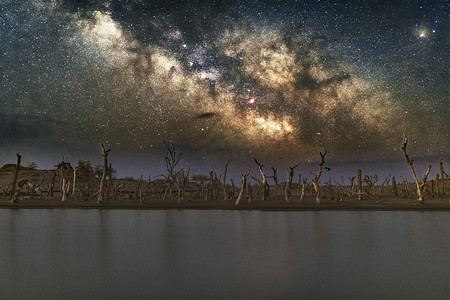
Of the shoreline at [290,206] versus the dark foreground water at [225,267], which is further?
the shoreline at [290,206]

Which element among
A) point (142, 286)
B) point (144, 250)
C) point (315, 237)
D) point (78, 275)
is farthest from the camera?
point (315, 237)

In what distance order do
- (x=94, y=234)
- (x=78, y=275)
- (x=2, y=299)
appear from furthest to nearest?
(x=94, y=234) → (x=78, y=275) → (x=2, y=299)

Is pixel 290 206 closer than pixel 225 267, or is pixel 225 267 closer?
pixel 225 267

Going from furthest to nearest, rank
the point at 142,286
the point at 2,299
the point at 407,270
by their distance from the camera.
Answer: the point at 407,270 → the point at 142,286 → the point at 2,299

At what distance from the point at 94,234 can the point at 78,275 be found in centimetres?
801

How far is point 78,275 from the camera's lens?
7.92m

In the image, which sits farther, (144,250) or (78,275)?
(144,250)

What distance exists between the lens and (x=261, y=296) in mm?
6312

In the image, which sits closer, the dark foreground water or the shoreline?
the dark foreground water

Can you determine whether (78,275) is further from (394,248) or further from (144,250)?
(394,248)

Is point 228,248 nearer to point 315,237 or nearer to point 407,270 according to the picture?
point 315,237

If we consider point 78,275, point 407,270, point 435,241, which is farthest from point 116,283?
point 435,241

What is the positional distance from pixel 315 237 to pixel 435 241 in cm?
428

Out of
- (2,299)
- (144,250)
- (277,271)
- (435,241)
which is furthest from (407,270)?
(2,299)
